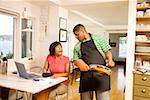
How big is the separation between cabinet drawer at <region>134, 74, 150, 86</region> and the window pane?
2427mm

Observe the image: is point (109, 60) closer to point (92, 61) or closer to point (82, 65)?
point (92, 61)

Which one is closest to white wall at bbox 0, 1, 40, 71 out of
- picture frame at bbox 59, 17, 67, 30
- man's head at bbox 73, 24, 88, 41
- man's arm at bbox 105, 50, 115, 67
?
picture frame at bbox 59, 17, 67, 30

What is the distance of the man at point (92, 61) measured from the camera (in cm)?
213

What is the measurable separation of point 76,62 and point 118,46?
1117cm

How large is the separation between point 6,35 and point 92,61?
2157 millimetres

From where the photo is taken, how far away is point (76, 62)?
85.6 inches

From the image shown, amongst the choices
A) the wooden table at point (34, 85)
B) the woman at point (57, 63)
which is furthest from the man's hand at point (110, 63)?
the woman at point (57, 63)

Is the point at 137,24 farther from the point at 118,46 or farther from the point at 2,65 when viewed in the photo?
the point at 118,46

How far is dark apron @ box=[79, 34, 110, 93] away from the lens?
212 cm

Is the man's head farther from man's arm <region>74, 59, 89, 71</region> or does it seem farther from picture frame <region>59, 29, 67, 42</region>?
picture frame <region>59, 29, 67, 42</region>

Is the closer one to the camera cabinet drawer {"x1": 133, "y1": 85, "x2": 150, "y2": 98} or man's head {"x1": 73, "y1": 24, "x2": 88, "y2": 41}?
man's head {"x1": 73, "y1": 24, "x2": 88, "y2": 41}

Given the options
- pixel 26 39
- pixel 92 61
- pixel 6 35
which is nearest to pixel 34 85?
pixel 92 61

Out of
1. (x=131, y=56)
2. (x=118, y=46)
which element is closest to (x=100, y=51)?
(x=131, y=56)

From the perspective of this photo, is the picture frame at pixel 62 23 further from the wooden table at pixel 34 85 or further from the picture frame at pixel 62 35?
the wooden table at pixel 34 85
